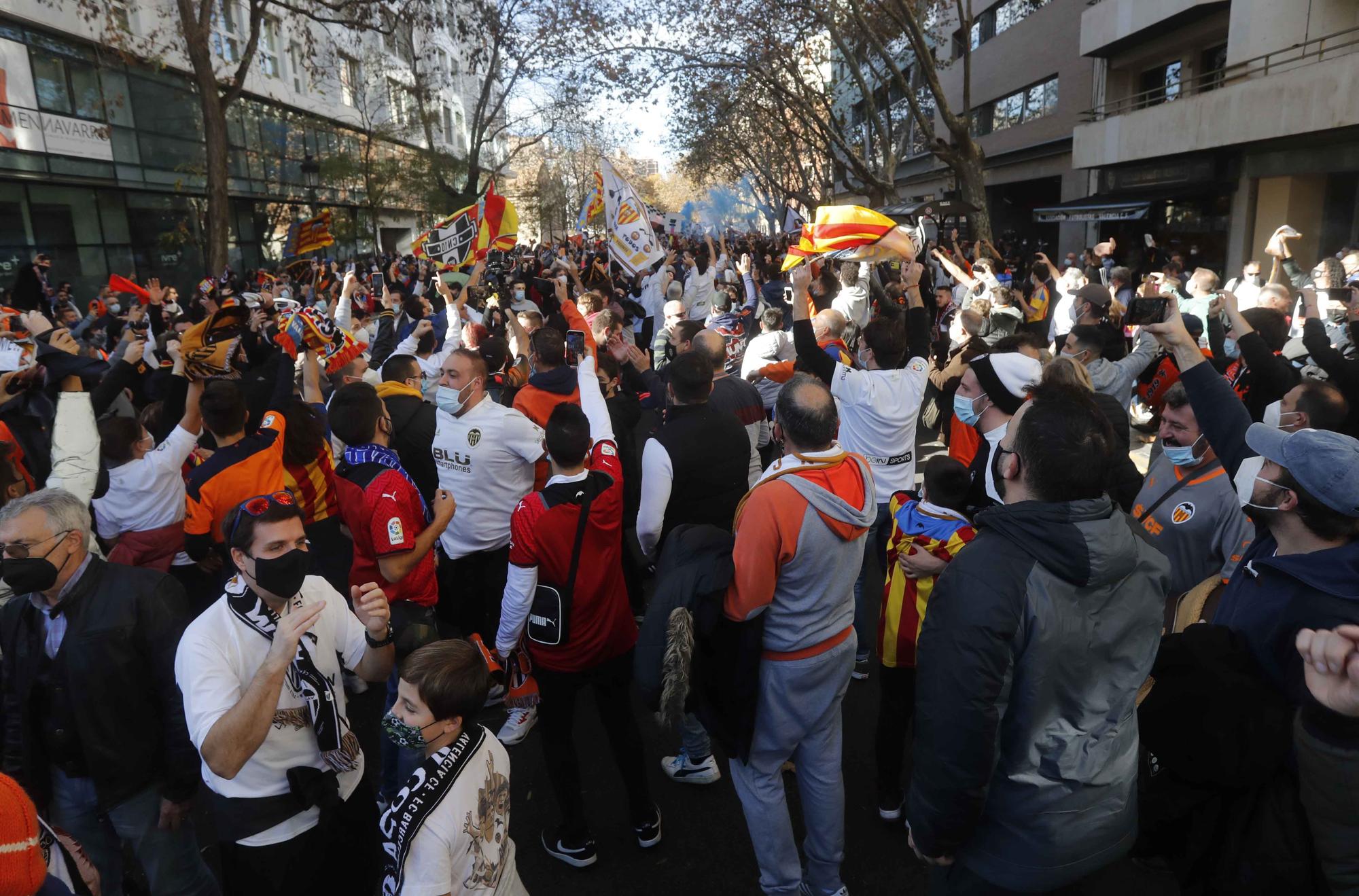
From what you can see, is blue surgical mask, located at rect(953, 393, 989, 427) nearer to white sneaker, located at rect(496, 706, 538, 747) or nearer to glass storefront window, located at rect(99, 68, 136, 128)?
white sneaker, located at rect(496, 706, 538, 747)

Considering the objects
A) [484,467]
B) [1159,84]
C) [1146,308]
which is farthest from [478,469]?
[1159,84]

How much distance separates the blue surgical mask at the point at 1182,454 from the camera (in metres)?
3.37

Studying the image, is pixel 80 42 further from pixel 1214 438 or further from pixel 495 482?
pixel 1214 438

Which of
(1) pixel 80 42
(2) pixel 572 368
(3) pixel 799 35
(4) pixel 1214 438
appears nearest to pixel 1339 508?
(4) pixel 1214 438

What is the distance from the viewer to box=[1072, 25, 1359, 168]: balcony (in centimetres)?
1359

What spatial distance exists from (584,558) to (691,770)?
1407mm

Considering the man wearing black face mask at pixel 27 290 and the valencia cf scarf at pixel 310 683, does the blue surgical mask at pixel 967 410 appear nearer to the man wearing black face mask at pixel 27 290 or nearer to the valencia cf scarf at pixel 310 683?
the valencia cf scarf at pixel 310 683

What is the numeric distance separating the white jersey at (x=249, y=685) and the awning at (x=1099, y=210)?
21.8 m

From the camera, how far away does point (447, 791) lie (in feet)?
6.86

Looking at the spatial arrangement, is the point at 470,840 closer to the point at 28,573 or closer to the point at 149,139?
the point at 28,573

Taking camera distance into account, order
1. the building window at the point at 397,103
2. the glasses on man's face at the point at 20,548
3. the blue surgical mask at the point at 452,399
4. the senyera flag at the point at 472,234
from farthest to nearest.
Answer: the building window at the point at 397,103 → the senyera flag at the point at 472,234 → the blue surgical mask at the point at 452,399 → the glasses on man's face at the point at 20,548

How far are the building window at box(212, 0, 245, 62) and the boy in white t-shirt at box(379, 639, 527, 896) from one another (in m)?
27.5

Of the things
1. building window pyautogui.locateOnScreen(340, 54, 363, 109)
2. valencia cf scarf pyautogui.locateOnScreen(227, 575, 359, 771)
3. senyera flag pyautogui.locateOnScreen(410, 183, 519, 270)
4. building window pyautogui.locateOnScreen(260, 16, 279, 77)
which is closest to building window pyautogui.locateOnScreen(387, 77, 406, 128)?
building window pyautogui.locateOnScreen(340, 54, 363, 109)

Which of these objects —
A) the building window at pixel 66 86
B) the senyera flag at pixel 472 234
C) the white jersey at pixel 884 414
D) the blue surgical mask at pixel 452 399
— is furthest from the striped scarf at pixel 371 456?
the building window at pixel 66 86
